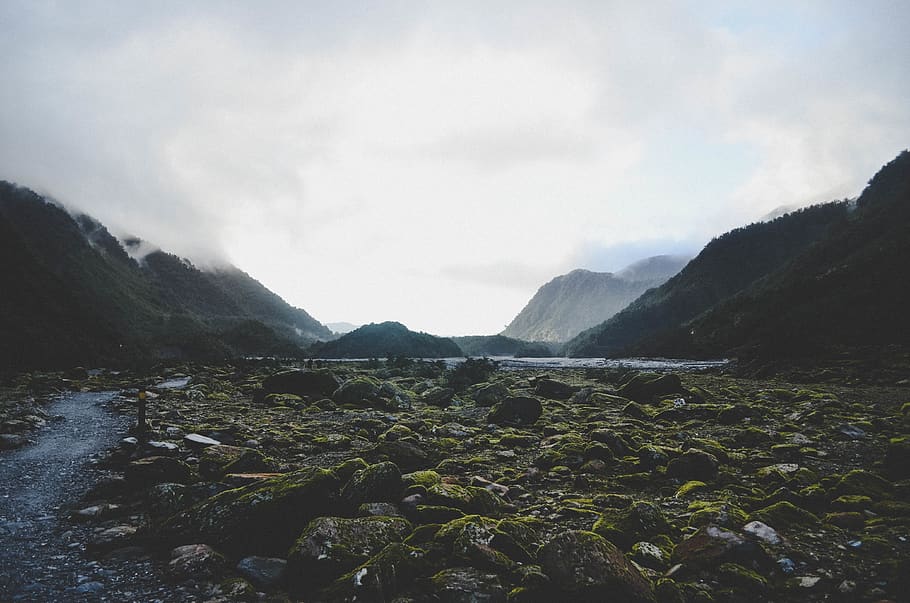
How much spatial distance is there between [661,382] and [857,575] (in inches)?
800

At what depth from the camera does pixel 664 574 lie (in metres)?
6.10

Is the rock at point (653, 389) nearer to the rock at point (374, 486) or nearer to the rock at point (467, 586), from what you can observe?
the rock at point (374, 486)

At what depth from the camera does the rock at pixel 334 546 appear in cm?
570

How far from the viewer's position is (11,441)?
12.5 meters

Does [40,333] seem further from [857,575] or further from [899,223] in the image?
[899,223]

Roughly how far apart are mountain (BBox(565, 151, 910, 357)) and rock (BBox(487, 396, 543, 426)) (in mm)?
39824

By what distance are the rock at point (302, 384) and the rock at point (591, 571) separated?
23.8 meters

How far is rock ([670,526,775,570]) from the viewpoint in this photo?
623 centimetres

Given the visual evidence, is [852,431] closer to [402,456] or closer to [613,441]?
[613,441]

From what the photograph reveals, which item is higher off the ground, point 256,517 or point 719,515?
point 256,517

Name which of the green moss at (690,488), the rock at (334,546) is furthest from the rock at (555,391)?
the rock at (334,546)

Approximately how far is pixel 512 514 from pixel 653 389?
19.7m

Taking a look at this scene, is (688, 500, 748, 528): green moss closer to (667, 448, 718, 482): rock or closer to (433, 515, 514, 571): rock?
(667, 448, 718, 482): rock

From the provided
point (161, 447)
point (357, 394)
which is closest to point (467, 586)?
point (161, 447)
